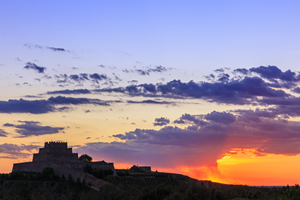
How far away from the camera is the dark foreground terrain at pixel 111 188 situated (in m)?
45.1

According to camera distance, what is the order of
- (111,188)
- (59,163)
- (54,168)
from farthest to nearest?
(59,163), (54,168), (111,188)

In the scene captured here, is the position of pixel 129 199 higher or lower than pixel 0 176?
lower

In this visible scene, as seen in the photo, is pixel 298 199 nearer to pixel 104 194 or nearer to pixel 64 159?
pixel 104 194

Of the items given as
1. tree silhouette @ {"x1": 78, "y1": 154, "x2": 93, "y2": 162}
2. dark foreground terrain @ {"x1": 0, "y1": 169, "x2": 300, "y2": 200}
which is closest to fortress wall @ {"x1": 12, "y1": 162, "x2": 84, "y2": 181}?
dark foreground terrain @ {"x1": 0, "y1": 169, "x2": 300, "y2": 200}

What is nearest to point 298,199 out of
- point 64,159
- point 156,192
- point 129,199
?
point 156,192

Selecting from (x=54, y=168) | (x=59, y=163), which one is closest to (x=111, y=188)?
(x=54, y=168)

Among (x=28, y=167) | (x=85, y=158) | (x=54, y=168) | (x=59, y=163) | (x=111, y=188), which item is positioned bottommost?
(x=111, y=188)

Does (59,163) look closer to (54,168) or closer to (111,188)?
(54,168)

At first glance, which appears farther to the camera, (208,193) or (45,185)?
(45,185)

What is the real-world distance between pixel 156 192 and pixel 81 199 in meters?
20.4

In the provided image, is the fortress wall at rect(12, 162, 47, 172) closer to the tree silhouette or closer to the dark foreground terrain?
the dark foreground terrain

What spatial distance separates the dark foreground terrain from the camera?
45.1 m

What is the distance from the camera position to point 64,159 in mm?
99375

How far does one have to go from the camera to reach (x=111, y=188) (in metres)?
71.4
